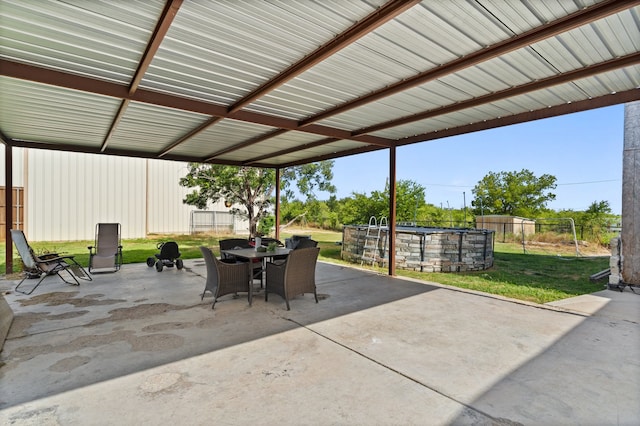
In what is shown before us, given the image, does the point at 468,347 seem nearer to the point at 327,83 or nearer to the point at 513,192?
the point at 327,83

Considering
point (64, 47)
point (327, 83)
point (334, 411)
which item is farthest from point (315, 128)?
point (334, 411)

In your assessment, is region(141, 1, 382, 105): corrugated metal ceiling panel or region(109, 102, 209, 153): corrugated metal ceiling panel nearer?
region(141, 1, 382, 105): corrugated metal ceiling panel

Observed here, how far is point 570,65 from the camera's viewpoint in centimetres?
340

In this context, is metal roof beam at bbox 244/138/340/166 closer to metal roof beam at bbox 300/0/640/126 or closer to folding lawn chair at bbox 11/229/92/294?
metal roof beam at bbox 300/0/640/126

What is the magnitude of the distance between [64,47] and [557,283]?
8.56 m

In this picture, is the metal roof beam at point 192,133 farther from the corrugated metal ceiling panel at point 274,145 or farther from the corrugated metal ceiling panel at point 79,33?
the corrugated metal ceiling panel at point 79,33

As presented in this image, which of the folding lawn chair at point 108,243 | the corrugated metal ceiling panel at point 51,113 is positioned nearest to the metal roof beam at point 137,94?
the corrugated metal ceiling panel at point 51,113

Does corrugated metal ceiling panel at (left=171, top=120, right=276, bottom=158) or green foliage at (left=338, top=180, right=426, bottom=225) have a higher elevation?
corrugated metal ceiling panel at (left=171, top=120, right=276, bottom=158)

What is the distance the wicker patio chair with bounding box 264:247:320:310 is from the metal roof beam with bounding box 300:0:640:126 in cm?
233

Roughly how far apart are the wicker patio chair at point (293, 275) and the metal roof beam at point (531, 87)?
2.67 meters

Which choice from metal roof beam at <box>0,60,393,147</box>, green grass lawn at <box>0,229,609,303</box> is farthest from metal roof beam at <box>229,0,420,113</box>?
green grass lawn at <box>0,229,609,303</box>

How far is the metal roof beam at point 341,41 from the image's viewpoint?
243 cm

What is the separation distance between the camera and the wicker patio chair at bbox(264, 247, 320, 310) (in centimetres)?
450

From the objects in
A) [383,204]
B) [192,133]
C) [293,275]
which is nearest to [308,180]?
[383,204]
